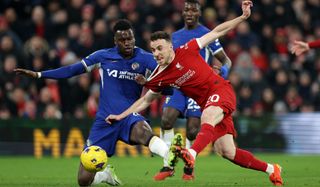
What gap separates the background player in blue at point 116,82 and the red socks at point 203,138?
1336 mm

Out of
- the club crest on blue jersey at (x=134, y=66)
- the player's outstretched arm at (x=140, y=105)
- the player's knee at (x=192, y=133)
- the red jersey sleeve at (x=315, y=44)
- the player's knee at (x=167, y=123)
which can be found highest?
the red jersey sleeve at (x=315, y=44)

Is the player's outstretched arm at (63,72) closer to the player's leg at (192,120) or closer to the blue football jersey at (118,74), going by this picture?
the blue football jersey at (118,74)

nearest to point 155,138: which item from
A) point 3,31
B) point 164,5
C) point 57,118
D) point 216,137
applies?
point 216,137

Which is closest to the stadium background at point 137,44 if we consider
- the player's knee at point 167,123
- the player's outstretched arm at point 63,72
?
the player's knee at point 167,123

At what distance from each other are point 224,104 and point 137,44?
1072 cm

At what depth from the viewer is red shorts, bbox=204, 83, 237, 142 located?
10.7 metres

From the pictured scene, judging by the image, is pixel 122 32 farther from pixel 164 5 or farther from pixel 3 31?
pixel 164 5

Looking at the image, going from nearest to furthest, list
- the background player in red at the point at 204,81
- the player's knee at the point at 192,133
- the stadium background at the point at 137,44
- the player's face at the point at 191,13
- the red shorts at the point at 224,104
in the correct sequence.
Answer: the red shorts at the point at 224,104
the background player in red at the point at 204,81
the player's knee at the point at 192,133
the player's face at the point at 191,13
the stadium background at the point at 137,44

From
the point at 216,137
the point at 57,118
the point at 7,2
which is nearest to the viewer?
the point at 216,137

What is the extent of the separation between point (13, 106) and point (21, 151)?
3.43 feet

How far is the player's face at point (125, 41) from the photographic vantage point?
38.0 ft

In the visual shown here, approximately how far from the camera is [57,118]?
19859 millimetres

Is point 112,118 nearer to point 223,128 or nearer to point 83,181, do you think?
point 83,181

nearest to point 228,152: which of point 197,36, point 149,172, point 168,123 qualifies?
point 168,123
